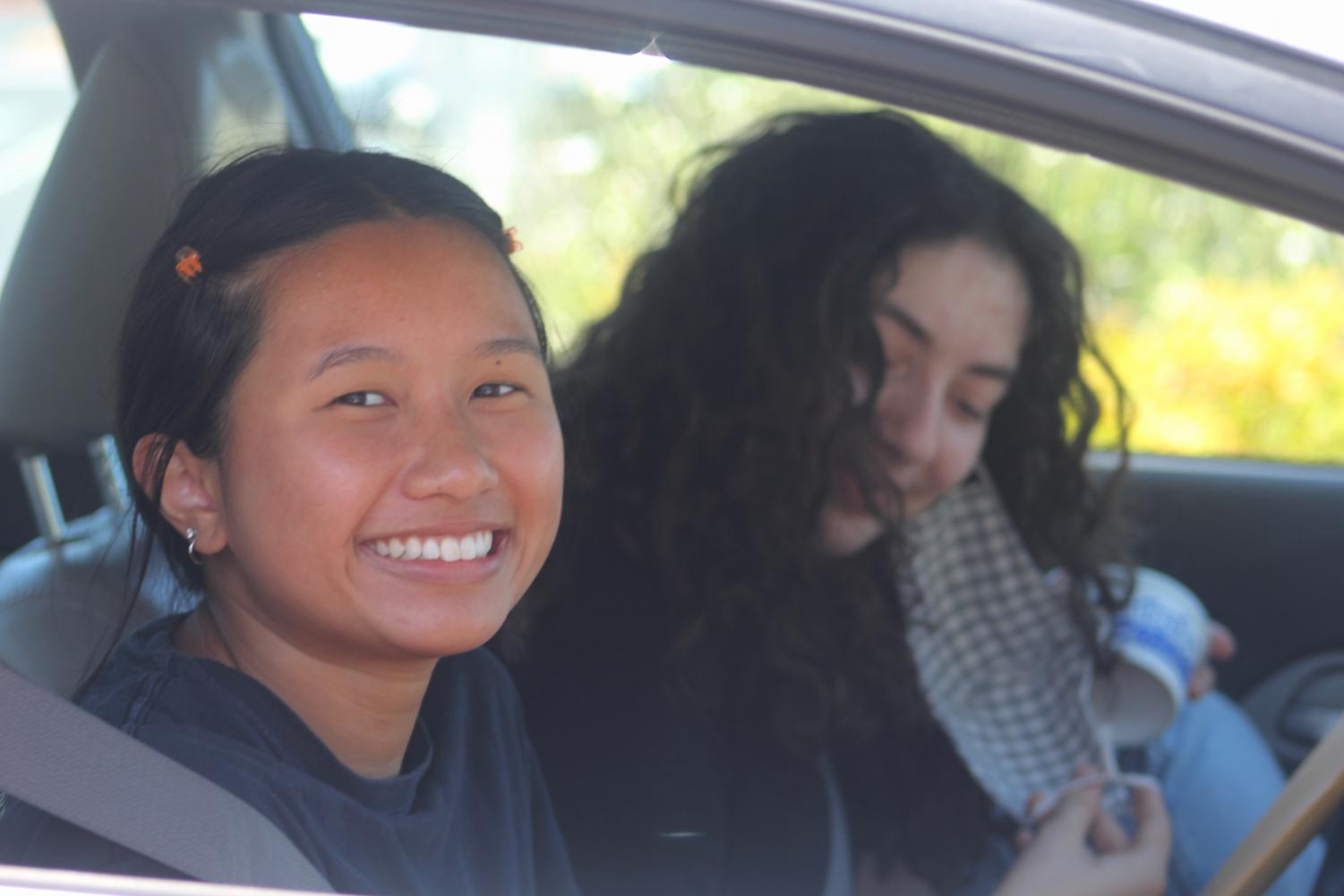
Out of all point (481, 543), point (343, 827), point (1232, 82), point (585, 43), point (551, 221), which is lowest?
point (343, 827)

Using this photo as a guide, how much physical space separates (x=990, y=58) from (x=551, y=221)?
15.1 ft

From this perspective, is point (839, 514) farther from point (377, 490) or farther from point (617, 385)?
point (377, 490)

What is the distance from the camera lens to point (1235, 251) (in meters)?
5.67

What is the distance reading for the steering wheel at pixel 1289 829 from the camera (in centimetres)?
136

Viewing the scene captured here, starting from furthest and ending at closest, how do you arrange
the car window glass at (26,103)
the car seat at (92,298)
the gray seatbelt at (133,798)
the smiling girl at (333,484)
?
1. the car window glass at (26,103)
2. the car seat at (92,298)
3. the smiling girl at (333,484)
4. the gray seatbelt at (133,798)

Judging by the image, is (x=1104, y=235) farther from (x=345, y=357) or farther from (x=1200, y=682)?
(x=345, y=357)

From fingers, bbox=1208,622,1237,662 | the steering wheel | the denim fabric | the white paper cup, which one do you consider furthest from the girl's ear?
fingers, bbox=1208,622,1237,662

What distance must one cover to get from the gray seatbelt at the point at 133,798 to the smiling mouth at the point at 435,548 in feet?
0.75

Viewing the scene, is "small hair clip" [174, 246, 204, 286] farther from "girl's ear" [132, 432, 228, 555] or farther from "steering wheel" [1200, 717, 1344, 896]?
"steering wheel" [1200, 717, 1344, 896]

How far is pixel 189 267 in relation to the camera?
133 cm

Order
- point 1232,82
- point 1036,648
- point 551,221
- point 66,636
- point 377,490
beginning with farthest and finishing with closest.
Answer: point 551,221
point 1036,648
point 66,636
point 377,490
point 1232,82

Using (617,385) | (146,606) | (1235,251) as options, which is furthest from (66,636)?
(1235,251)

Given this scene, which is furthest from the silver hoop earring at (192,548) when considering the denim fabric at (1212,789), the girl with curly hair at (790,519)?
the denim fabric at (1212,789)

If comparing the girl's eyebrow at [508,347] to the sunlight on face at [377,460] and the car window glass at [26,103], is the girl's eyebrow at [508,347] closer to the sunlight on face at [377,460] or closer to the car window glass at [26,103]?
the sunlight on face at [377,460]
